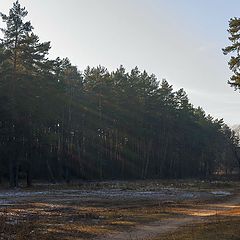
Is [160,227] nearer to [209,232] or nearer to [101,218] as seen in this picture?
[209,232]

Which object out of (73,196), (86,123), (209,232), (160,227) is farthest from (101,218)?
(86,123)

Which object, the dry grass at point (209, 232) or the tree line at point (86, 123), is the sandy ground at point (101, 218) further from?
the tree line at point (86, 123)

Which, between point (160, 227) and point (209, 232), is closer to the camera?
point (209, 232)

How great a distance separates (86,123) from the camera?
72.7 m

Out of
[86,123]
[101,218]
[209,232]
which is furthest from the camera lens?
[86,123]

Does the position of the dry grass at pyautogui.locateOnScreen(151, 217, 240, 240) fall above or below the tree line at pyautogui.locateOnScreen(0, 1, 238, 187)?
below

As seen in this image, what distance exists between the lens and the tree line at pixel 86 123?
155 ft

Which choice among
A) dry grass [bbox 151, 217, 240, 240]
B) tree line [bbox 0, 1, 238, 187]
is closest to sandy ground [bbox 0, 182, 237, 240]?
dry grass [bbox 151, 217, 240, 240]

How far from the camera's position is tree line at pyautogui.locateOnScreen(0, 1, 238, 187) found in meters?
47.2

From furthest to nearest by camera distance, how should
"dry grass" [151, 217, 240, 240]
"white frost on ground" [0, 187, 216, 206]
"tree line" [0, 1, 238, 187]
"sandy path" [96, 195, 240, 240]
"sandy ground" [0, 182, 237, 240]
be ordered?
"tree line" [0, 1, 238, 187] → "white frost on ground" [0, 187, 216, 206] → "sandy ground" [0, 182, 237, 240] → "sandy path" [96, 195, 240, 240] → "dry grass" [151, 217, 240, 240]

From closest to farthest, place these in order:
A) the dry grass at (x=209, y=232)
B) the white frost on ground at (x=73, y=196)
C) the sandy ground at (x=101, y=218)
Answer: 1. the dry grass at (x=209, y=232)
2. the sandy ground at (x=101, y=218)
3. the white frost on ground at (x=73, y=196)

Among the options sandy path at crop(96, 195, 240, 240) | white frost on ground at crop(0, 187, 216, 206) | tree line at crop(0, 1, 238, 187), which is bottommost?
sandy path at crop(96, 195, 240, 240)

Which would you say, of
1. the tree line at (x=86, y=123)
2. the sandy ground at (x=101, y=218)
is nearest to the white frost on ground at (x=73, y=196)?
the sandy ground at (x=101, y=218)

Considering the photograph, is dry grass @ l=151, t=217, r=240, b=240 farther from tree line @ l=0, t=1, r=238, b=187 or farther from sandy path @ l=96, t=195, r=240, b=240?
tree line @ l=0, t=1, r=238, b=187
